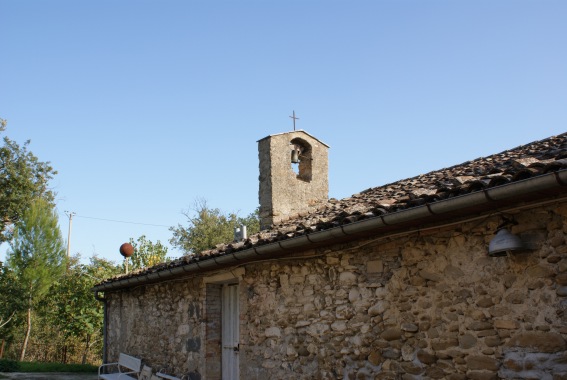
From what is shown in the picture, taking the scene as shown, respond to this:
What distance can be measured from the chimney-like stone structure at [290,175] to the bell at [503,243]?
5.75 meters

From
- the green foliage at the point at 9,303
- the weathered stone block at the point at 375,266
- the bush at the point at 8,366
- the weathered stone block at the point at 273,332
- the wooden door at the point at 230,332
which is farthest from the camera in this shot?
the green foliage at the point at 9,303

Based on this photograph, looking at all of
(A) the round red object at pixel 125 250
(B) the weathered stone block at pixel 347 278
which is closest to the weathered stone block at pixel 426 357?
(B) the weathered stone block at pixel 347 278

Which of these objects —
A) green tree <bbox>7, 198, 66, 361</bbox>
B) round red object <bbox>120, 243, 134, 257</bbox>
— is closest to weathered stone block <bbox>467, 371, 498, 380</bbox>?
round red object <bbox>120, 243, 134, 257</bbox>

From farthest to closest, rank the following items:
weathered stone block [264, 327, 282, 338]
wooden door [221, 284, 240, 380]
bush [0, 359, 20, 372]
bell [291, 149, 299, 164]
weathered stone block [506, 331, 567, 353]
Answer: bush [0, 359, 20, 372] < bell [291, 149, 299, 164] < wooden door [221, 284, 240, 380] < weathered stone block [264, 327, 282, 338] < weathered stone block [506, 331, 567, 353]

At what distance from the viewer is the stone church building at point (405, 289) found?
401 centimetres

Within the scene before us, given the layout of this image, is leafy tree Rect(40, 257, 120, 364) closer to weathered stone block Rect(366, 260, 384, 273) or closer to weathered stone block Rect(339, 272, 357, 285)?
weathered stone block Rect(339, 272, 357, 285)

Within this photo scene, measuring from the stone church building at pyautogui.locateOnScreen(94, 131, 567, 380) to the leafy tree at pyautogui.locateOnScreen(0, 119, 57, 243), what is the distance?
668 inches

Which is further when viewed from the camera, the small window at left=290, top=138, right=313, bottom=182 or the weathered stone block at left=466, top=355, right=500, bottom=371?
the small window at left=290, top=138, right=313, bottom=182

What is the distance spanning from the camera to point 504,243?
404cm

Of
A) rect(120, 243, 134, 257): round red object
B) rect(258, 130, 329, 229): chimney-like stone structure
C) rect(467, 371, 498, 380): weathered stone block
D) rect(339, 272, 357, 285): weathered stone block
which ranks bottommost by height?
rect(467, 371, 498, 380): weathered stone block

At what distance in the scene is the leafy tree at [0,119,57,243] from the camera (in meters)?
22.5

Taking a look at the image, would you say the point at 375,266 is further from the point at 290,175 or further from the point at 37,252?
the point at 37,252

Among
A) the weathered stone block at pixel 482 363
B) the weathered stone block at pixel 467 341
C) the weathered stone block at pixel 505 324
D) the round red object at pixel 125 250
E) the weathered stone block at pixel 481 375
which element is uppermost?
the round red object at pixel 125 250

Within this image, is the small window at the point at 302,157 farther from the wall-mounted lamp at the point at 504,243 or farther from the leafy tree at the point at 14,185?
the leafy tree at the point at 14,185
